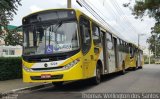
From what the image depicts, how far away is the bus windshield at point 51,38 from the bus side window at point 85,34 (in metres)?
0.54

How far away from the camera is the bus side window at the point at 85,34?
14501 mm

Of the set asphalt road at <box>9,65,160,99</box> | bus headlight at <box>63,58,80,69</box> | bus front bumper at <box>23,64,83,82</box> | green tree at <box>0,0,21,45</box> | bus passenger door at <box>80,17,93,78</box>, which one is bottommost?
asphalt road at <box>9,65,160,99</box>

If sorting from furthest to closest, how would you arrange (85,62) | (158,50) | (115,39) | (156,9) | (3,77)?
(158,50), (156,9), (115,39), (3,77), (85,62)

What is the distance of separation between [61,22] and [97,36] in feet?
10.8

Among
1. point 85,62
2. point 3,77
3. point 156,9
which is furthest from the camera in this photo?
point 156,9

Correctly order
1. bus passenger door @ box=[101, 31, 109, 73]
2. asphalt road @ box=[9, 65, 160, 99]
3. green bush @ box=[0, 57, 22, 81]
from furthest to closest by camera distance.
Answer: green bush @ box=[0, 57, 22, 81] → bus passenger door @ box=[101, 31, 109, 73] → asphalt road @ box=[9, 65, 160, 99]

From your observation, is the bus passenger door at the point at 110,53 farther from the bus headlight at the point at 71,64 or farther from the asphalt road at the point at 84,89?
the bus headlight at the point at 71,64

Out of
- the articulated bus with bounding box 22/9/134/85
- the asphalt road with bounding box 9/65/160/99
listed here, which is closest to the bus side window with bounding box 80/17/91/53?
the articulated bus with bounding box 22/9/134/85

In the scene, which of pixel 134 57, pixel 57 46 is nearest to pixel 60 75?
pixel 57 46

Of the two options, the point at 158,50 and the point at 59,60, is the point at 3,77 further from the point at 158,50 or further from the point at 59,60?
the point at 158,50

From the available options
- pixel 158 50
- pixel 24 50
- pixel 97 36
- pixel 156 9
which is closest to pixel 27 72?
pixel 24 50

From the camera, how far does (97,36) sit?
17.1 meters

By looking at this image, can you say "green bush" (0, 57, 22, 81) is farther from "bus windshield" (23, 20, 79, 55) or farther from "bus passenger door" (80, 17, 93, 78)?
"bus passenger door" (80, 17, 93, 78)

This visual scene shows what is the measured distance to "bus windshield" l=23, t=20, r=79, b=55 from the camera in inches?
547
